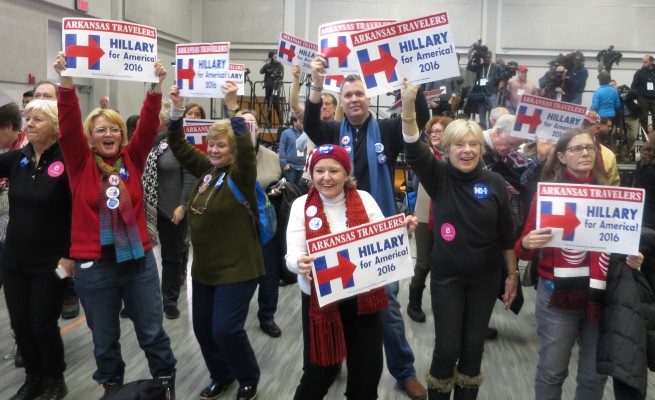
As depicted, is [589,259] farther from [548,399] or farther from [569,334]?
[548,399]

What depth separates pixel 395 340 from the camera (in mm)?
2873

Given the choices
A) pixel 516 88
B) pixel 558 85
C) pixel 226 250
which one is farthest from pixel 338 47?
pixel 558 85

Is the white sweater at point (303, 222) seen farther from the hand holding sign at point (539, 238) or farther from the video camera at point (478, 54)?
the video camera at point (478, 54)

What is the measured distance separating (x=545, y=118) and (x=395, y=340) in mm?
1584

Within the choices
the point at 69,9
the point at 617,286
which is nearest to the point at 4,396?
the point at 617,286

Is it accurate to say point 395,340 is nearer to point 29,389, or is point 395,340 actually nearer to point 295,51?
point 29,389

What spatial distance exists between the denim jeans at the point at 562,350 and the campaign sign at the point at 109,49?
230 cm

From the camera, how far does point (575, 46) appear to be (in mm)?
13984

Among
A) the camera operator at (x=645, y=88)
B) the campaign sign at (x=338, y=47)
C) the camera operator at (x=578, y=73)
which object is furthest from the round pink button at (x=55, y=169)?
the camera operator at (x=645, y=88)

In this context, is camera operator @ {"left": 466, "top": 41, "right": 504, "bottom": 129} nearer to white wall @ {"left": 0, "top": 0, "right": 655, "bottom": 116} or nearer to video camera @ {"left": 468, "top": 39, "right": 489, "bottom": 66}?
video camera @ {"left": 468, "top": 39, "right": 489, "bottom": 66}

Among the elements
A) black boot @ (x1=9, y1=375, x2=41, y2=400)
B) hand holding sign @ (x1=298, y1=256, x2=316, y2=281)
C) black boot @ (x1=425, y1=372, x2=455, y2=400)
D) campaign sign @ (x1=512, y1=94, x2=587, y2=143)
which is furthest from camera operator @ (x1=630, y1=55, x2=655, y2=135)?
black boot @ (x1=9, y1=375, x2=41, y2=400)

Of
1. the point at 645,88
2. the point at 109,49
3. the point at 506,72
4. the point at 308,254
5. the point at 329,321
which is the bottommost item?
the point at 329,321

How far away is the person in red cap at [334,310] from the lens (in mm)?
2172

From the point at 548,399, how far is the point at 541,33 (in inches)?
→ 537
